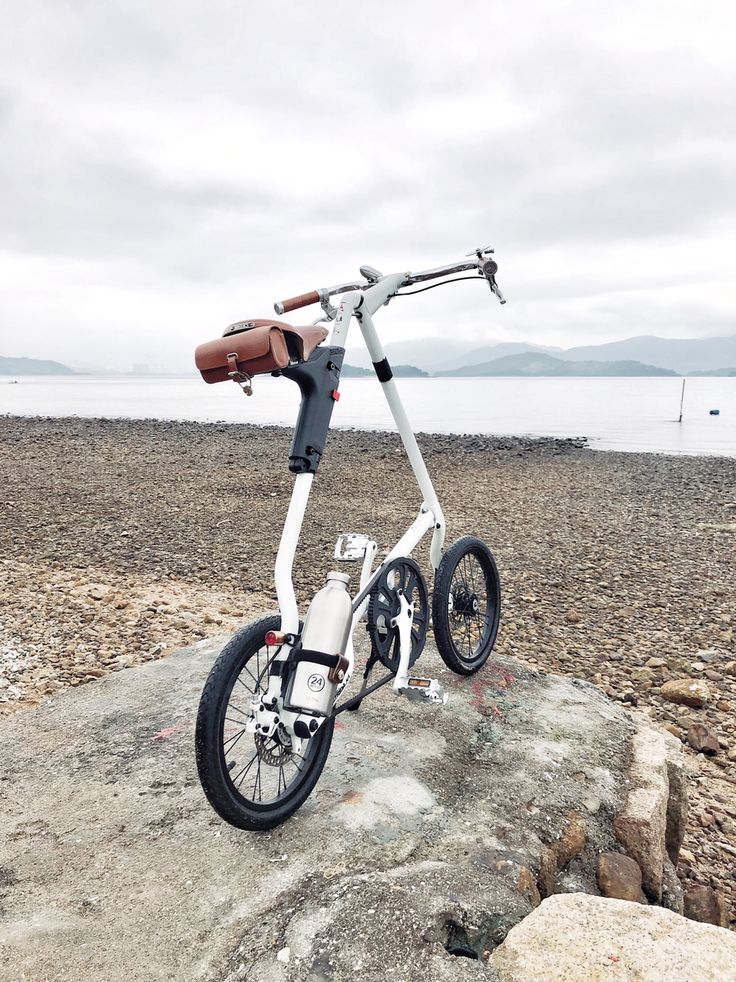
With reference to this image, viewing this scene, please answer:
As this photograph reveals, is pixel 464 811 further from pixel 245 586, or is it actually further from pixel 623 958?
pixel 245 586

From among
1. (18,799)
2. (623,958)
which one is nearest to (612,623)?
(623,958)

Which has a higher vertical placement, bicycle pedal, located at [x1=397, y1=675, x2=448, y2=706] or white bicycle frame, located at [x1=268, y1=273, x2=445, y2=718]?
white bicycle frame, located at [x1=268, y1=273, x2=445, y2=718]

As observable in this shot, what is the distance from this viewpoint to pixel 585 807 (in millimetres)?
3084

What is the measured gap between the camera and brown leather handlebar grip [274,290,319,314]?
335 centimetres

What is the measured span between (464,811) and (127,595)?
489cm

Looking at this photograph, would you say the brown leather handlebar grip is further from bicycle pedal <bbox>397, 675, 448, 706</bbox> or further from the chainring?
bicycle pedal <bbox>397, 675, 448, 706</bbox>

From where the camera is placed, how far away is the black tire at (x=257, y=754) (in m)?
2.52

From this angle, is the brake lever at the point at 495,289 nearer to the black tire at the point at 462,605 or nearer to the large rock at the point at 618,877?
the black tire at the point at 462,605

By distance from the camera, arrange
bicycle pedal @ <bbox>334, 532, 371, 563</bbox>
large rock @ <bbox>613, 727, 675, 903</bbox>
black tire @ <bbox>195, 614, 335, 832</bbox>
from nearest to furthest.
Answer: black tire @ <bbox>195, 614, 335, 832</bbox> → large rock @ <bbox>613, 727, 675, 903</bbox> → bicycle pedal @ <bbox>334, 532, 371, 563</bbox>

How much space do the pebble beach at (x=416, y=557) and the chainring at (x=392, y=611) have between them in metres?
1.93

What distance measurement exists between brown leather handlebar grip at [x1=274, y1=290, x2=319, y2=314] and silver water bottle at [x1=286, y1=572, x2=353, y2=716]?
141 centimetres

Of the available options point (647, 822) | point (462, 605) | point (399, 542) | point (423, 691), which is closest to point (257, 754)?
point (423, 691)

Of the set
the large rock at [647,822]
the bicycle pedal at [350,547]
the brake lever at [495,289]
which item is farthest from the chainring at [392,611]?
the brake lever at [495,289]

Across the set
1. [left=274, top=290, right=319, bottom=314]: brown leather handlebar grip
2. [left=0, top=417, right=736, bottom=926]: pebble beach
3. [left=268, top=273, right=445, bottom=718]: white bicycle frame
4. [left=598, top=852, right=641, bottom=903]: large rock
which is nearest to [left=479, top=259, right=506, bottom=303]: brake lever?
[left=268, top=273, right=445, bottom=718]: white bicycle frame
